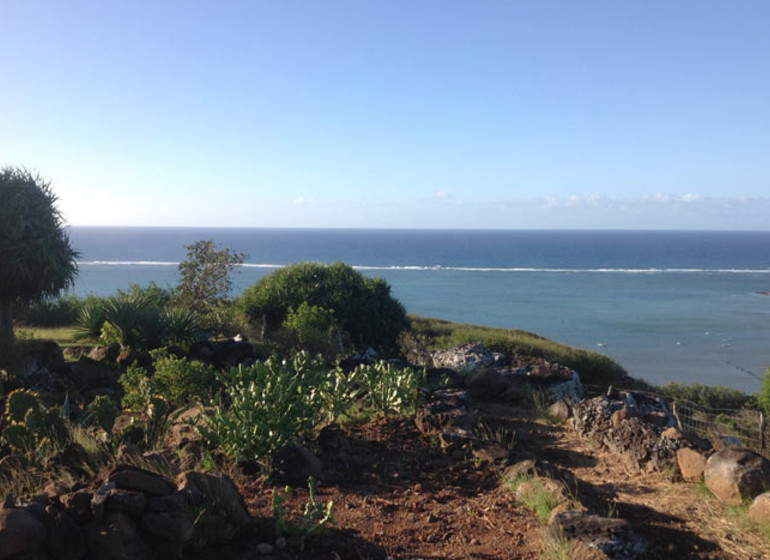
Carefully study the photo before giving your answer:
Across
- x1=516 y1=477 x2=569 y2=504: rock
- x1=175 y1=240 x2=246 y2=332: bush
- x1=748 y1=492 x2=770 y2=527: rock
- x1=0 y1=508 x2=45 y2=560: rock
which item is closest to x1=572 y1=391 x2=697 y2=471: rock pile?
x1=748 y1=492 x2=770 y2=527: rock

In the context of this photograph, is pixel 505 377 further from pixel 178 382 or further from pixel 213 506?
pixel 213 506

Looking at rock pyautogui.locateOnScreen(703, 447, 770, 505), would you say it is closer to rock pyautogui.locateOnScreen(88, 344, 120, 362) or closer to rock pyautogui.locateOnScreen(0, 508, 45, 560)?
rock pyautogui.locateOnScreen(0, 508, 45, 560)

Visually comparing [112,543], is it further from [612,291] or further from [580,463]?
[612,291]

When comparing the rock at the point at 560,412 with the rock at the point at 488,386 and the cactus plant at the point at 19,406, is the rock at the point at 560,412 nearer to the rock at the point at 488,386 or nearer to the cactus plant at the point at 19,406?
the rock at the point at 488,386

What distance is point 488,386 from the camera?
8836mm

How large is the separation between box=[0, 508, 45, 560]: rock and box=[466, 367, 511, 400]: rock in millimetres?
6308

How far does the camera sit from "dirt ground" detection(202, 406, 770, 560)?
380 cm

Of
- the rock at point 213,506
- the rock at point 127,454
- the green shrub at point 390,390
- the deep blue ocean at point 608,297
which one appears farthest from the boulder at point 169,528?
the deep blue ocean at point 608,297

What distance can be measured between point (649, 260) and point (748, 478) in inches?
5422

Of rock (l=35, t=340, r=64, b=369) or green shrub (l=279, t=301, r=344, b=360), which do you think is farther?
green shrub (l=279, t=301, r=344, b=360)

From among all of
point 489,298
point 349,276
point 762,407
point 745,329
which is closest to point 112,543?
point 349,276

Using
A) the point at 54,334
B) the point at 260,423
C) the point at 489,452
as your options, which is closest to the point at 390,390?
the point at 489,452

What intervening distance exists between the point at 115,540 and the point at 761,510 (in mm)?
3939

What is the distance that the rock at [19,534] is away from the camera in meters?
2.97
